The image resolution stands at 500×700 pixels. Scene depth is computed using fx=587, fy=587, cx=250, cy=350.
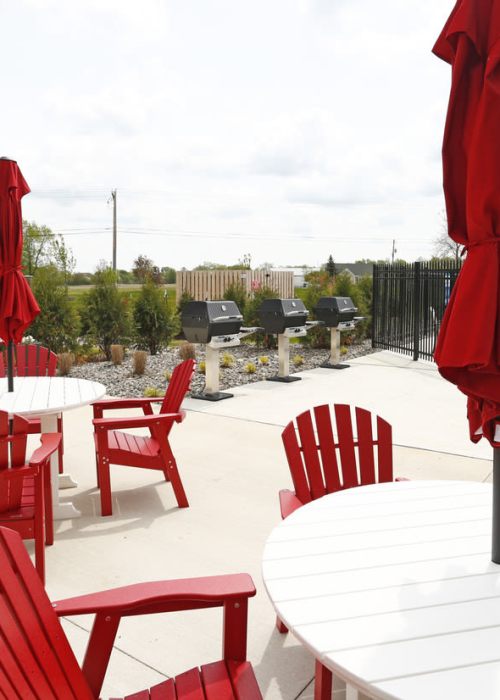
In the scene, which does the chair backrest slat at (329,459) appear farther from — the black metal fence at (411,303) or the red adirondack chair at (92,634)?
the black metal fence at (411,303)

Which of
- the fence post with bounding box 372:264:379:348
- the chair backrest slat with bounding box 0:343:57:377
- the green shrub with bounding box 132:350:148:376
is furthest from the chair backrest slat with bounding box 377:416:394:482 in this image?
the fence post with bounding box 372:264:379:348

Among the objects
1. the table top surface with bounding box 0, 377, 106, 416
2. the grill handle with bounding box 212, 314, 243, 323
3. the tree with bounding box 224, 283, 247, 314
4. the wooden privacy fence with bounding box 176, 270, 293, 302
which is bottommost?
the table top surface with bounding box 0, 377, 106, 416

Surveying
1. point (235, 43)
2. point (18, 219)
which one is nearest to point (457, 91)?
point (18, 219)

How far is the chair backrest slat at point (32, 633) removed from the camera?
1.35 metres

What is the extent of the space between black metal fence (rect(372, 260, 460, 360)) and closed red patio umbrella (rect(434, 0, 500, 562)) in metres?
8.75

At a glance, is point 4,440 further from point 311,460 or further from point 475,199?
point 475,199

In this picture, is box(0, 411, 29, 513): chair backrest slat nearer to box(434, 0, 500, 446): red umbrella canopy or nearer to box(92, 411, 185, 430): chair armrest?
box(92, 411, 185, 430): chair armrest

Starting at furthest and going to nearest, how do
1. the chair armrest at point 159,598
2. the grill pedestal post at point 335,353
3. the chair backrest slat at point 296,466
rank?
the grill pedestal post at point 335,353 → the chair backrest slat at point 296,466 → the chair armrest at point 159,598

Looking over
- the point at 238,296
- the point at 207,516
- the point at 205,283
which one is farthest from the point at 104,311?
the point at 207,516

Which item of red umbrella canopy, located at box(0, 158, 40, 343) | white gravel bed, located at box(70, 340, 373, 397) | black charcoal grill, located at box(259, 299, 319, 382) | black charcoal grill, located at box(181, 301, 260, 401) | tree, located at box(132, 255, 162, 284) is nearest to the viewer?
red umbrella canopy, located at box(0, 158, 40, 343)

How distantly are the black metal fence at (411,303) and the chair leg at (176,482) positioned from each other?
735 centimetres

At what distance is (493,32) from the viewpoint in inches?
55.2

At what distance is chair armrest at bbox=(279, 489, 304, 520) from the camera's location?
7.99ft

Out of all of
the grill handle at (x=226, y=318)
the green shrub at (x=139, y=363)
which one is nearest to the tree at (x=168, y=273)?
the green shrub at (x=139, y=363)
